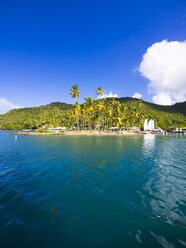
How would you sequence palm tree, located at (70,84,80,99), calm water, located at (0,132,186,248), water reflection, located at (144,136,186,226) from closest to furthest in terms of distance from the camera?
1. calm water, located at (0,132,186,248)
2. water reflection, located at (144,136,186,226)
3. palm tree, located at (70,84,80,99)

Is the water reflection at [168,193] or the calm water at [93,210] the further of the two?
the water reflection at [168,193]

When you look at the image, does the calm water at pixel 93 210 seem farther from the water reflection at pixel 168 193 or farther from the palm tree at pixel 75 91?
the palm tree at pixel 75 91

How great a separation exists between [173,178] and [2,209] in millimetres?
18277

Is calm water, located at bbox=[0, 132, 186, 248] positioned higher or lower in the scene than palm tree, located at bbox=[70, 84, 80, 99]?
lower

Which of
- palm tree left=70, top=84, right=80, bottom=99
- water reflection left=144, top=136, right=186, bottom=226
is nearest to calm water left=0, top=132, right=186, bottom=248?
water reflection left=144, top=136, right=186, bottom=226

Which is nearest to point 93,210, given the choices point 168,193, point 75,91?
point 168,193

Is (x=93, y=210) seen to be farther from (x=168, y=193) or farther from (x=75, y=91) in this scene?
(x=75, y=91)

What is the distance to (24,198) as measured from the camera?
16.5m

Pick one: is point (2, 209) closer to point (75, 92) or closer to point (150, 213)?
point (150, 213)

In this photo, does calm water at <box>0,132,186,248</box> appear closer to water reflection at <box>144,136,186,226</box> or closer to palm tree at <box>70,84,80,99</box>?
water reflection at <box>144,136,186,226</box>

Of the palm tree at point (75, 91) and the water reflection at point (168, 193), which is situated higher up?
the palm tree at point (75, 91)

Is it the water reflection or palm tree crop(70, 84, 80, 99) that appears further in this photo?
palm tree crop(70, 84, 80, 99)

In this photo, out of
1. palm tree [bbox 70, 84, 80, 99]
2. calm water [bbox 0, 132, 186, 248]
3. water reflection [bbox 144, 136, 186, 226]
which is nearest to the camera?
calm water [bbox 0, 132, 186, 248]

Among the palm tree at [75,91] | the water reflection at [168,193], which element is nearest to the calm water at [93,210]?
the water reflection at [168,193]
